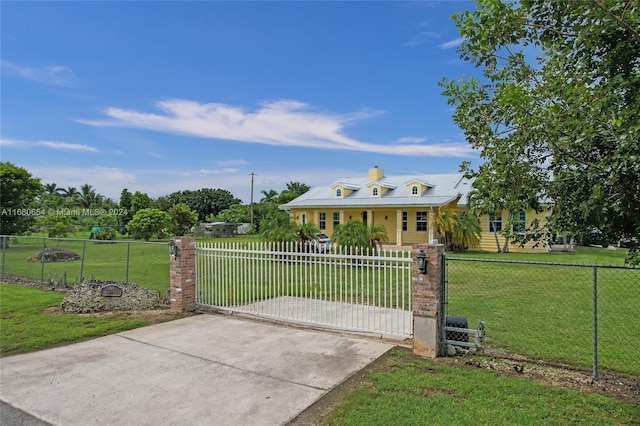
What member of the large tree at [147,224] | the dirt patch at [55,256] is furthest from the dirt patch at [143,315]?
the large tree at [147,224]

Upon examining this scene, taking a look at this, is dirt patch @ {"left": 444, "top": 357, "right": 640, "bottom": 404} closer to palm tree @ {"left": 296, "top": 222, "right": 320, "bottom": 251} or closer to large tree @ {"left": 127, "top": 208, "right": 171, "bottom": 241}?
palm tree @ {"left": 296, "top": 222, "right": 320, "bottom": 251}

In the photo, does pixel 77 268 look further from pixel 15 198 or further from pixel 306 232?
pixel 15 198

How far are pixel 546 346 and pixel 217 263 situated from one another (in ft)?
20.4

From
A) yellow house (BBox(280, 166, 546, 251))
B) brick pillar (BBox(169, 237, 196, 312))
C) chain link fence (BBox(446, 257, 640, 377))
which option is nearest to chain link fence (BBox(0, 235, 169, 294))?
brick pillar (BBox(169, 237, 196, 312))

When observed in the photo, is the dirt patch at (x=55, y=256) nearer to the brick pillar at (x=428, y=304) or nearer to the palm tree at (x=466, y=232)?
the brick pillar at (x=428, y=304)

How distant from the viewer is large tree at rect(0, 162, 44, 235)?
86.6 feet

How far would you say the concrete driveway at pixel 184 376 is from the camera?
388cm

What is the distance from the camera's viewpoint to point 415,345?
5.57 meters

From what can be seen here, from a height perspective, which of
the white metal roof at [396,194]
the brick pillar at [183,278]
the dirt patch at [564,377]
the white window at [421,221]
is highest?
the white metal roof at [396,194]

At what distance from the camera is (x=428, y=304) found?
5.51m

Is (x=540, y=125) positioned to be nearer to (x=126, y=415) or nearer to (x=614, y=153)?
(x=614, y=153)

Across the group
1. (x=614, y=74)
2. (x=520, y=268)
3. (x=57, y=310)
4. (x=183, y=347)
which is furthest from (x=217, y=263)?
(x=520, y=268)

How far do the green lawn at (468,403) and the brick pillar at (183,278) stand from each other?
4975mm

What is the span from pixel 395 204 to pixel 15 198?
26351 mm
